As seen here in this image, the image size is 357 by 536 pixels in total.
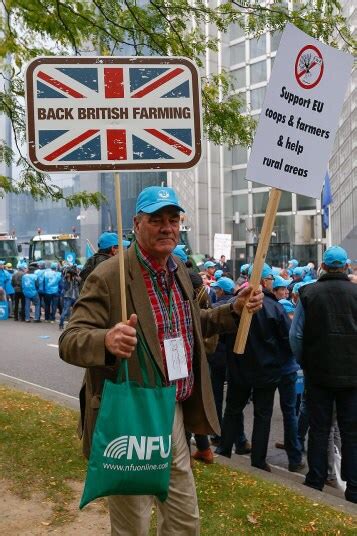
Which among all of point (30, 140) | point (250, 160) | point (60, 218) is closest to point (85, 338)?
point (30, 140)

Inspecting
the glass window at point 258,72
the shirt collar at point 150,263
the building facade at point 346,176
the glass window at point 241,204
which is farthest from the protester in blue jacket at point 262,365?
the glass window at point 241,204

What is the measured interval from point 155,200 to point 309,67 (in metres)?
1.07

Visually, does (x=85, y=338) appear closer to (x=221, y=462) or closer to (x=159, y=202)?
(x=159, y=202)

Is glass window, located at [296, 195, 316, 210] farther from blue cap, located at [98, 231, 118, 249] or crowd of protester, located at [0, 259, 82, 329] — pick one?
blue cap, located at [98, 231, 118, 249]

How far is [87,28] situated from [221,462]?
4.55 metres

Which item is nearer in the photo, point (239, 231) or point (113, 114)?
point (113, 114)

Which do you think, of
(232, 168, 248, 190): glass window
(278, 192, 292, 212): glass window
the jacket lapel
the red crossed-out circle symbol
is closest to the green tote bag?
the jacket lapel

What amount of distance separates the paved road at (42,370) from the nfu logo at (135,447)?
12.5 ft

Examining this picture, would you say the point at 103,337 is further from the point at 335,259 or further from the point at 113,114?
the point at 335,259

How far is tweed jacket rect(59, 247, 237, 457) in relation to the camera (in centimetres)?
254

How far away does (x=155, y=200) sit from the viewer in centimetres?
285

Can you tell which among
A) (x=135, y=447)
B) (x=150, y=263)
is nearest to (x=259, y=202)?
(x=150, y=263)

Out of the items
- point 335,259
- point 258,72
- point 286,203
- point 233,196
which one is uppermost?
point 258,72

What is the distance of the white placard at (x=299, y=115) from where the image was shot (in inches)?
119
